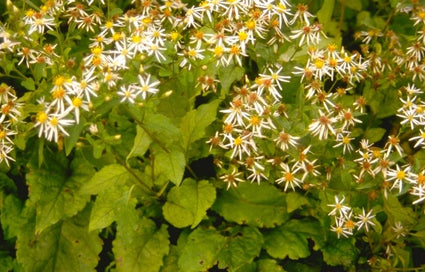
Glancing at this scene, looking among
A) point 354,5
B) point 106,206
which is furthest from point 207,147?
point 354,5

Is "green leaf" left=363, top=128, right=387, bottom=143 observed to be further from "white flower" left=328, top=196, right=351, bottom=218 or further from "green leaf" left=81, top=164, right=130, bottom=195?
"green leaf" left=81, top=164, right=130, bottom=195

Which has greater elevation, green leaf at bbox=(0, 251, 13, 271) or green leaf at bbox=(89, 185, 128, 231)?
green leaf at bbox=(89, 185, 128, 231)

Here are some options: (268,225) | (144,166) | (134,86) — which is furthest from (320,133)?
(144,166)

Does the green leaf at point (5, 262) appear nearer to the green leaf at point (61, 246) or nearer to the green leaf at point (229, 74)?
the green leaf at point (61, 246)

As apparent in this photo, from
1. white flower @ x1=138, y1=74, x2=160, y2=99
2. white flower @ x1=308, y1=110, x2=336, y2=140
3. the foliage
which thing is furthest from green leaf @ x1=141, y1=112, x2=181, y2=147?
white flower @ x1=308, y1=110, x2=336, y2=140

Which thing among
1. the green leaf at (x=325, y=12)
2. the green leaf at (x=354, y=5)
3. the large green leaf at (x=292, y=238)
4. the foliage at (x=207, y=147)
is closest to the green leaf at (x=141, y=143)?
the foliage at (x=207, y=147)

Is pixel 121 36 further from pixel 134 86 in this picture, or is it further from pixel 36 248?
pixel 36 248
